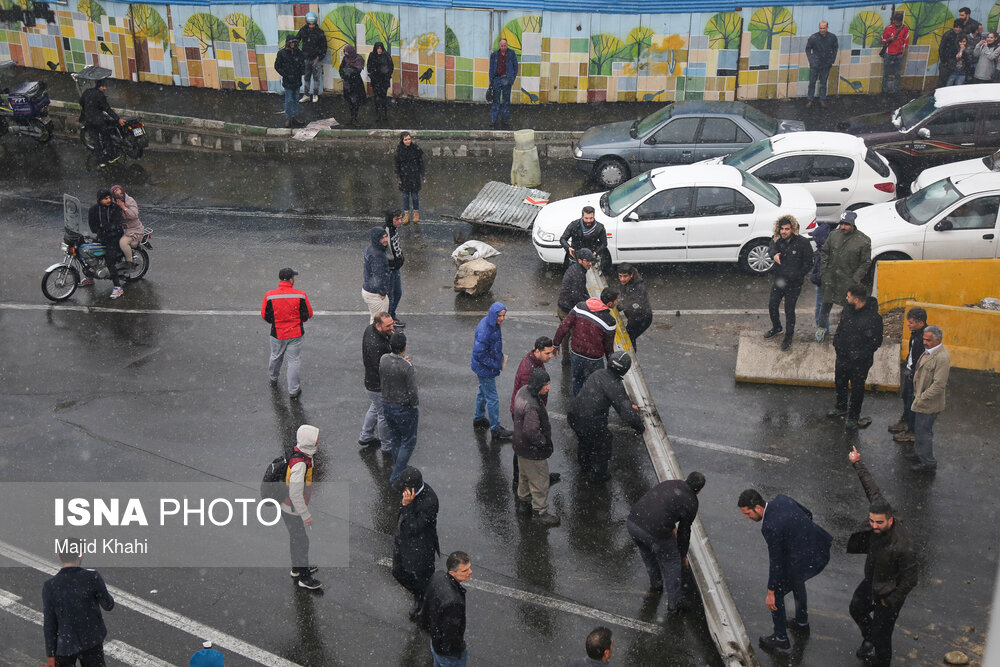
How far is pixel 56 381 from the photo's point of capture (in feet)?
37.7

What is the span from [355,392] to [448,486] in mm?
A: 2127

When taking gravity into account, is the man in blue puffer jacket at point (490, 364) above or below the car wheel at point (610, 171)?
below

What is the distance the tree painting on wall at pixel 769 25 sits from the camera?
19562 mm

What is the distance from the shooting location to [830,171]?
1466 centimetres

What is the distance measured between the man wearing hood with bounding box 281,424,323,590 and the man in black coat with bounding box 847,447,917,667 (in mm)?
4139

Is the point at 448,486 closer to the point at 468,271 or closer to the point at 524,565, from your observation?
the point at 524,565

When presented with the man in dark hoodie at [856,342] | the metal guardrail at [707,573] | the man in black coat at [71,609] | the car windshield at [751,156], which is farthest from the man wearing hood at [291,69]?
the man in black coat at [71,609]

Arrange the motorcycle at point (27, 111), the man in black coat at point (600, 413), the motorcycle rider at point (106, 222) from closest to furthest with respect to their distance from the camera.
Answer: the man in black coat at point (600, 413) → the motorcycle rider at point (106, 222) → the motorcycle at point (27, 111)

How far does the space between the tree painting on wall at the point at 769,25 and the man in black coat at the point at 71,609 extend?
16930 mm

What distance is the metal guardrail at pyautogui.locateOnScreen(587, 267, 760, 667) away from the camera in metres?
7.05

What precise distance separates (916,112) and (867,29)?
4443 mm

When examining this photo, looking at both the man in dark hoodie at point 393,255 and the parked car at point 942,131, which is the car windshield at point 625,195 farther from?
the parked car at point 942,131

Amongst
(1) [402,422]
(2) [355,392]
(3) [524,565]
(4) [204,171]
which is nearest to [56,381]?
(2) [355,392]

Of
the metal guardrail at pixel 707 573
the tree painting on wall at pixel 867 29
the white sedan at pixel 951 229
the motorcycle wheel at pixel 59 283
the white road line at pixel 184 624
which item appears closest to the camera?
the metal guardrail at pixel 707 573
